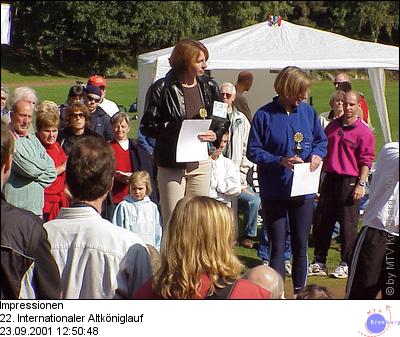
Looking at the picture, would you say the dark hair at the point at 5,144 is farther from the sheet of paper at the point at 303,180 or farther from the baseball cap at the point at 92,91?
the baseball cap at the point at 92,91

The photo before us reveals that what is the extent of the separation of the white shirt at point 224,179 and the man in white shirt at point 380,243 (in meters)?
2.52

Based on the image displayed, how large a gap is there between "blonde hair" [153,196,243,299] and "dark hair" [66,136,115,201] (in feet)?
0.85

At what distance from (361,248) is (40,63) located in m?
1.50

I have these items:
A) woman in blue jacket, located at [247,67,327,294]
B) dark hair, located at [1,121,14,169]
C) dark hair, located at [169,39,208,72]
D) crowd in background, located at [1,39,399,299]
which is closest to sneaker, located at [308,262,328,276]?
crowd in background, located at [1,39,399,299]

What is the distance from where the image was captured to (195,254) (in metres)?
2.53

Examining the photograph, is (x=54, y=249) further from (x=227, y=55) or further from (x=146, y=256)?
(x=227, y=55)

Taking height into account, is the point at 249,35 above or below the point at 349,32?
below

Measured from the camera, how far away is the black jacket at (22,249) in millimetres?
2455

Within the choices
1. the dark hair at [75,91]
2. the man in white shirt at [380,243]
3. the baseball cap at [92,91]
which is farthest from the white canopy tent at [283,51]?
the man in white shirt at [380,243]

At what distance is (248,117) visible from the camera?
682cm

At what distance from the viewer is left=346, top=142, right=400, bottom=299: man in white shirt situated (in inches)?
123

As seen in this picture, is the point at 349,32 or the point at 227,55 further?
the point at 227,55

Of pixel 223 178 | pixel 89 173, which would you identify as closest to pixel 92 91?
pixel 223 178

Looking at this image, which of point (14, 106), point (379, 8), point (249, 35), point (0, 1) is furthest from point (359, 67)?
point (0, 1)
